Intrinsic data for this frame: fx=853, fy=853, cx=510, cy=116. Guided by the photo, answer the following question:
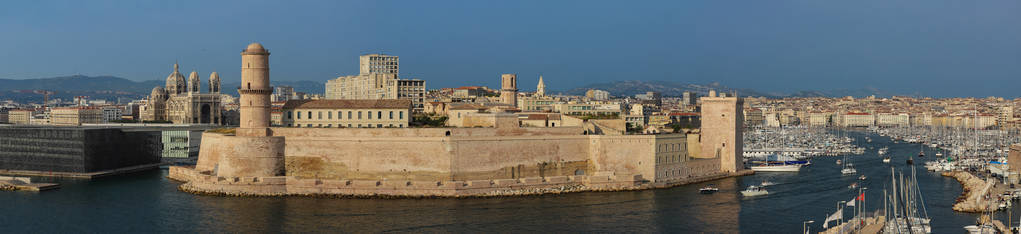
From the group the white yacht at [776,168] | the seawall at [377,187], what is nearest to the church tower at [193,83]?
the seawall at [377,187]

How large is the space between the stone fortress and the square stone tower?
5570 mm

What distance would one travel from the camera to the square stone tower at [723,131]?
47.0 metres

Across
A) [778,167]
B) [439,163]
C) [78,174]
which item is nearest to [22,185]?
[78,174]

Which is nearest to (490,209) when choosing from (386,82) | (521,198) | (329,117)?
(521,198)

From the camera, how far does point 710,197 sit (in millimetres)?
37875

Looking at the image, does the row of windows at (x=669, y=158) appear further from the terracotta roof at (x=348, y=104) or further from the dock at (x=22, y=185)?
the dock at (x=22, y=185)

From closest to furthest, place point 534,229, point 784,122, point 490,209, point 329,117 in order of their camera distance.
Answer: point 534,229
point 490,209
point 329,117
point 784,122

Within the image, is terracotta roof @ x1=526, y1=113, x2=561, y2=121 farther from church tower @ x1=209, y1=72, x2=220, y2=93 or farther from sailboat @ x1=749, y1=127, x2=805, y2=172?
church tower @ x1=209, y1=72, x2=220, y2=93

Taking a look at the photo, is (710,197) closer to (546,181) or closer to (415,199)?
(546,181)

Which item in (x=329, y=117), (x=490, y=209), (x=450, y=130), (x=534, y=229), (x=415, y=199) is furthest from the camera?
(x=329, y=117)

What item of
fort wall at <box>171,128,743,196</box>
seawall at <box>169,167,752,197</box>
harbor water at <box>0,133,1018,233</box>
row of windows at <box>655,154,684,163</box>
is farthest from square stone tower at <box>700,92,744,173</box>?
seawall at <box>169,167,752,197</box>

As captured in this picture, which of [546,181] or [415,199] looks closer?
[415,199]

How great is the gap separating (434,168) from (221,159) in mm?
10337

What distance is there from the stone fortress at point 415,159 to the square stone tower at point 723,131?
18.3 ft
